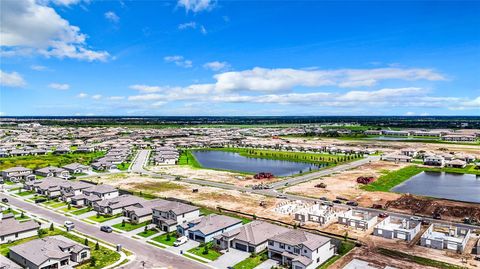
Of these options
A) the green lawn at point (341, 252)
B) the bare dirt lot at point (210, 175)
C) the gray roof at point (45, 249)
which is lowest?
the green lawn at point (341, 252)

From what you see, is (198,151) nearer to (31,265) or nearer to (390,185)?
(390,185)

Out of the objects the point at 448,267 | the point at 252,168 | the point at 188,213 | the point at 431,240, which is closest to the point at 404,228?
the point at 431,240

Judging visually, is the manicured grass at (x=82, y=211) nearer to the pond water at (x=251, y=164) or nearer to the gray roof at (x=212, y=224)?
the gray roof at (x=212, y=224)

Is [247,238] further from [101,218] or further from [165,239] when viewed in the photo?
[101,218]

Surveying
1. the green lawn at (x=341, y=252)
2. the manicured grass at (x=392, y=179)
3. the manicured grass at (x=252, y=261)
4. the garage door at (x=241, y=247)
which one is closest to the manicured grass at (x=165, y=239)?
the garage door at (x=241, y=247)

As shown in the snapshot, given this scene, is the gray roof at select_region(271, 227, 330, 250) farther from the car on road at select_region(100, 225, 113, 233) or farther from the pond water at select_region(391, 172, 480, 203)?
the pond water at select_region(391, 172, 480, 203)

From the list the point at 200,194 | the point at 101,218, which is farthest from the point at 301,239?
the point at 200,194

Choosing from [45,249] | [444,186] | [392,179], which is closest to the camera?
[45,249]
